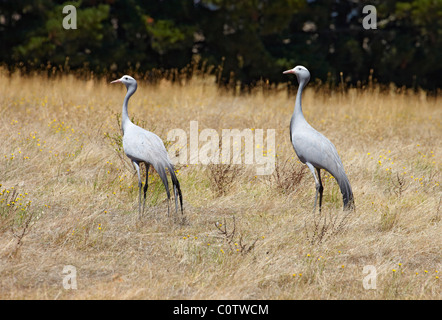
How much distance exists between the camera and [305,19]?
46.6 ft

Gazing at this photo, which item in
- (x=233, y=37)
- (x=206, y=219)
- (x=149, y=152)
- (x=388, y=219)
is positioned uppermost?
(x=233, y=37)

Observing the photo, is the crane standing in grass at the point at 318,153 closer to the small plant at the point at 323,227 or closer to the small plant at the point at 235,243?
the small plant at the point at 323,227

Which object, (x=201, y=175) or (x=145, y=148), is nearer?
(x=145, y=148)

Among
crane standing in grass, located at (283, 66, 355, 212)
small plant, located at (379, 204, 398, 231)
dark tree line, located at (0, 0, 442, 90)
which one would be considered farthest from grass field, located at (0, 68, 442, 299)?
dark tree line, located at (0, 0, 442, 90)

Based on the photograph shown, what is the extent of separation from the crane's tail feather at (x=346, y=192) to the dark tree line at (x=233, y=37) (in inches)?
271

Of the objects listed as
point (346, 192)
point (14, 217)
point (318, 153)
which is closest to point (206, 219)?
point (318, 153)

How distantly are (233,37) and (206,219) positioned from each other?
8.32 metres

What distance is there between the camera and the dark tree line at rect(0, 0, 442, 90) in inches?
452

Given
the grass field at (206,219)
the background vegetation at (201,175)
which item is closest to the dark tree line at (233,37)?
the background vegetation at (201,175)

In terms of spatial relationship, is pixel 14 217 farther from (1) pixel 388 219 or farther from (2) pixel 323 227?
(1) pixel 388 219

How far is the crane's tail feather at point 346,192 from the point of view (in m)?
5.00

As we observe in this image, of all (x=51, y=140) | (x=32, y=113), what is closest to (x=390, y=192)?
(x=51, y=140)

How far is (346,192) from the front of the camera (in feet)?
16.5

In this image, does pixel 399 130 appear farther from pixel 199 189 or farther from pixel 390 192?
pixel 199 189
